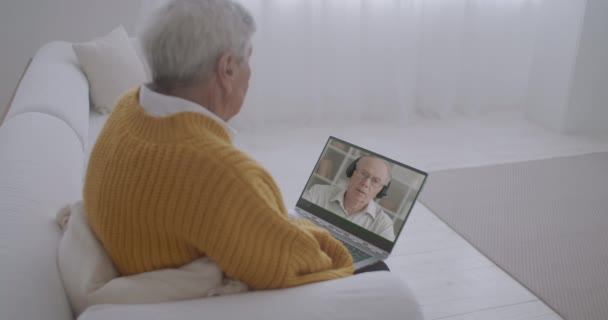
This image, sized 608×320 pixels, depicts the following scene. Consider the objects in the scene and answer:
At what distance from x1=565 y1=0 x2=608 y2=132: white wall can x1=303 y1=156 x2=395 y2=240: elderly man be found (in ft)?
8.03

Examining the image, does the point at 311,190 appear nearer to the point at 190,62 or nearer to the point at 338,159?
the point at 338,159

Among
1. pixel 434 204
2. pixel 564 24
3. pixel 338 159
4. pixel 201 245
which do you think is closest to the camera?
pixel 201 245

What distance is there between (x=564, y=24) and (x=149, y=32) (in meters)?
3.08

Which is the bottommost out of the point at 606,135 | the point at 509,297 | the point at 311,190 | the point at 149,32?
the point at 509,297

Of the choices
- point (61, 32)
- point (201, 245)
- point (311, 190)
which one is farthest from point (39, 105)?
point (61, 32)

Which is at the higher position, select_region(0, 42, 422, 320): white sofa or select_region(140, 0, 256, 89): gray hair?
select_region(140, 0, 256, 89): gray hair

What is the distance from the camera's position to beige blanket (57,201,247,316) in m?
0.94

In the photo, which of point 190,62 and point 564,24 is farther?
point 564,24

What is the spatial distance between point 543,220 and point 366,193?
Answer: 4.37ft

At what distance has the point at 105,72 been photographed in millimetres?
2430

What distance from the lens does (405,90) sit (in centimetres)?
356

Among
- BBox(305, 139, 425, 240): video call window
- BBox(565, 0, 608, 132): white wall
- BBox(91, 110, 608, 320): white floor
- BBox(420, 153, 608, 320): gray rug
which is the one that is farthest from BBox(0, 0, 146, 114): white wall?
BBox(565, 0, 608, 132): white wall

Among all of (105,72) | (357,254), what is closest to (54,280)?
(357,254)

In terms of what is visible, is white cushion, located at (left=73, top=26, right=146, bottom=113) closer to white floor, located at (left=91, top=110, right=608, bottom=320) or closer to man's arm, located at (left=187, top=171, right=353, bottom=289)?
white floor, located at (left=91, top=110, right=608, bottom=320)
